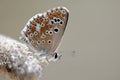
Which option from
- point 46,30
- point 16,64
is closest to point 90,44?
point 46,30

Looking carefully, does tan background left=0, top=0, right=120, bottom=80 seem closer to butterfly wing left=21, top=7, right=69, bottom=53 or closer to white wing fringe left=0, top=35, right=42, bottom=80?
butterfly wing left=21, top=7, right=69, bottom=53

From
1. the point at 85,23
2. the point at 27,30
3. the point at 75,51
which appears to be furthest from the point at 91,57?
the point at 27,30

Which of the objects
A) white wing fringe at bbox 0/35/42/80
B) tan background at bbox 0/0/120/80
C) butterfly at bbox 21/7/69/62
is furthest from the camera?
tan background at bbox 0/0/120/80

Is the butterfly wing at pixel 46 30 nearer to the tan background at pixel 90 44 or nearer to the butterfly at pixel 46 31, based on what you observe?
the butterfly at pixel 46 31

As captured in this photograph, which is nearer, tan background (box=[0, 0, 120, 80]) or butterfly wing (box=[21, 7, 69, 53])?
butterfly wing (box=[21, 7, 69, 53])

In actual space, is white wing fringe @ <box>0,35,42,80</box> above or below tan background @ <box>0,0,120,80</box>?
above

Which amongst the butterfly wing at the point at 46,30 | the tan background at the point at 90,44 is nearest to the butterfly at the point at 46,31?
the butterfly wing at the point at 46,30

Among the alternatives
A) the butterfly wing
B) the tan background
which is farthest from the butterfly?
the tan background

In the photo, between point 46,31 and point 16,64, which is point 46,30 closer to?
point 46,31

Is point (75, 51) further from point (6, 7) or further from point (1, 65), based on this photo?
point (1, 65)
